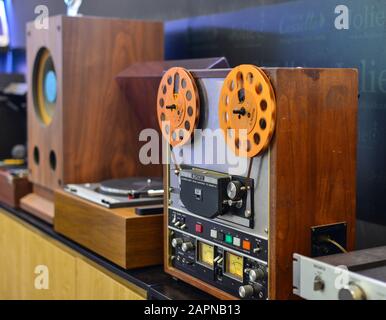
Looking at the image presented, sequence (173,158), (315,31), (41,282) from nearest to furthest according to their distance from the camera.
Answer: (173,158)
(315,31)
(41,282)

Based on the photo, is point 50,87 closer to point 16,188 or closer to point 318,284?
point 16,188

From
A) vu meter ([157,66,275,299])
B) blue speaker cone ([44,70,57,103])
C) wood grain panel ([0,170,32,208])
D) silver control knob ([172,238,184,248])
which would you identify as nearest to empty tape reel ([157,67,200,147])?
vu meter ([157,66,275,299])

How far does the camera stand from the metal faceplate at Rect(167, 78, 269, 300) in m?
1.33

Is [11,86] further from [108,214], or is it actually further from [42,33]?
[108,214]

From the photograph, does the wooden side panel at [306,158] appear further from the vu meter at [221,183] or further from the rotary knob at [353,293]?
the rotary knob at [353,293]

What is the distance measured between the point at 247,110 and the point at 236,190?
0.17m

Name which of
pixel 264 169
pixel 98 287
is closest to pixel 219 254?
pixel 264 169

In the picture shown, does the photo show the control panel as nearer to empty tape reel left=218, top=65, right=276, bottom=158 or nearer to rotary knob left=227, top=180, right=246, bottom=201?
rotary knob left=227, top=180, right=246, bottom=201

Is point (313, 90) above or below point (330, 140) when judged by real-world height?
above

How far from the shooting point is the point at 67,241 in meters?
2.06

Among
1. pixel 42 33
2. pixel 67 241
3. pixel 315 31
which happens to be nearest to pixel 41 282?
pixel 67 241

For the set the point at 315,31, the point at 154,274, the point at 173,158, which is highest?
the point at 315,31

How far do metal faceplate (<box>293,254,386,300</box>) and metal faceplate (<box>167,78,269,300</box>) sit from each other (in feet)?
0.37

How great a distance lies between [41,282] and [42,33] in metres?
0.90
